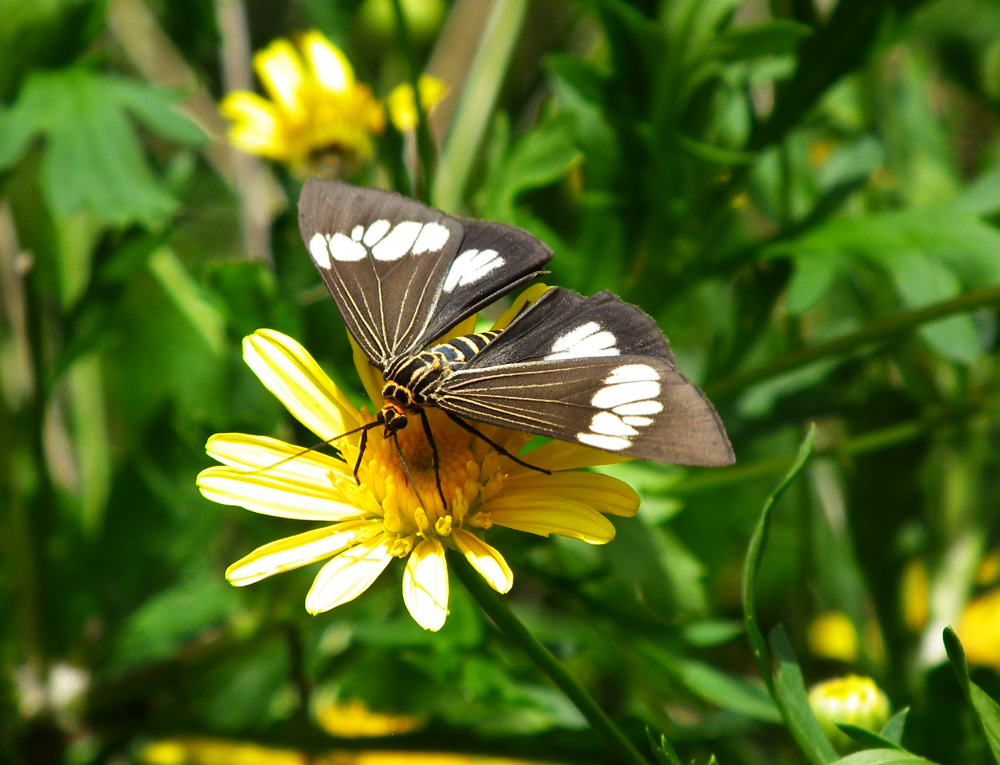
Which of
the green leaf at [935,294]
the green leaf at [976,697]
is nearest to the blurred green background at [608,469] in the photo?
the green leaf at [935,294]

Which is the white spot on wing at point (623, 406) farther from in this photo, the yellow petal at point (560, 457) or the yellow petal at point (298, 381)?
the yellow petal at point (298, 381)

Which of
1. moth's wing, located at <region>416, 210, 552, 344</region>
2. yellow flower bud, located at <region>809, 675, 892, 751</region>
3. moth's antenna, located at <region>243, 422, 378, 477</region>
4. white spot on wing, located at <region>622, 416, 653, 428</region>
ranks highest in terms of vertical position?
moth's wing, located at <region>416, 210, 552, 344</region>

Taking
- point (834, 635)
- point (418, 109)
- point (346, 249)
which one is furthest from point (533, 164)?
point (834, 635)

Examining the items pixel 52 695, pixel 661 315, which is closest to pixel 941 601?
pixel 661 315

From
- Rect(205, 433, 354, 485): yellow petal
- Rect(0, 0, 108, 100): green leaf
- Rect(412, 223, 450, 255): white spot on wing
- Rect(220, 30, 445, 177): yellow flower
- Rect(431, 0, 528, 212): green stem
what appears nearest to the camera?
Rect(205, 433, 354, 485): yellow petal

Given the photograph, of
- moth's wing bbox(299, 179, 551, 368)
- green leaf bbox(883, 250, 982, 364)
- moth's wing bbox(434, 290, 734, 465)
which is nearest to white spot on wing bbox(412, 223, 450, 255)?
moth's wing bbox(299, 179, 551, 368)

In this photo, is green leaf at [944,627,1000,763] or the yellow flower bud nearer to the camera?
green leaf at [944,627,1000,763]

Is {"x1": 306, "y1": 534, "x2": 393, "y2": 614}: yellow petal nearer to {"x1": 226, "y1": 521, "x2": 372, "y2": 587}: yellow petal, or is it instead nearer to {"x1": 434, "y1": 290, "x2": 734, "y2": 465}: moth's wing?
{"x1": 226, "y1": 521, "x2": 372, "y2": 587}: yellow petal
